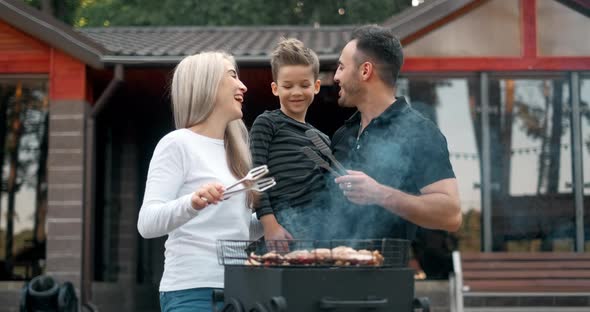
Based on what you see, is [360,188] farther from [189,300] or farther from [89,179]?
[89,179]

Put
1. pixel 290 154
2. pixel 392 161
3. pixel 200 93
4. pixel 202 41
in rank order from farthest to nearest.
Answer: pixel 202 41
pixel 290 154
pixel 392 161
pixel 200 93

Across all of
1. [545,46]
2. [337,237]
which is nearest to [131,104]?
[545,46]

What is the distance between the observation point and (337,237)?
335cm

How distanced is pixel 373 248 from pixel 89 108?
277 inches

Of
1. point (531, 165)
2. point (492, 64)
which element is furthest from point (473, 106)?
point (531, 165)

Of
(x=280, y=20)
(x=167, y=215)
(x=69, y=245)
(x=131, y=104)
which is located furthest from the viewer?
(x=280, y=20)

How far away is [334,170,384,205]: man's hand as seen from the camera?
2.94 meters

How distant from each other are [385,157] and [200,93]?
632 mm

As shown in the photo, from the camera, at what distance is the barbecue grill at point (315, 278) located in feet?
8.95

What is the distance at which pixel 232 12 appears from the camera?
63.5 feet

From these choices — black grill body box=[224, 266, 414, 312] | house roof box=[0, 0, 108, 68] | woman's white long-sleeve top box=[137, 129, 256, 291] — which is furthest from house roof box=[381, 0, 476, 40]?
black grill body box=[224, 266, 414, 312]

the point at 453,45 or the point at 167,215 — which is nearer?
the point at 167,215

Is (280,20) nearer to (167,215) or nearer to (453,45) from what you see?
(453,45)

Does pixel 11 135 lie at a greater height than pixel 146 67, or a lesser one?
lesser
